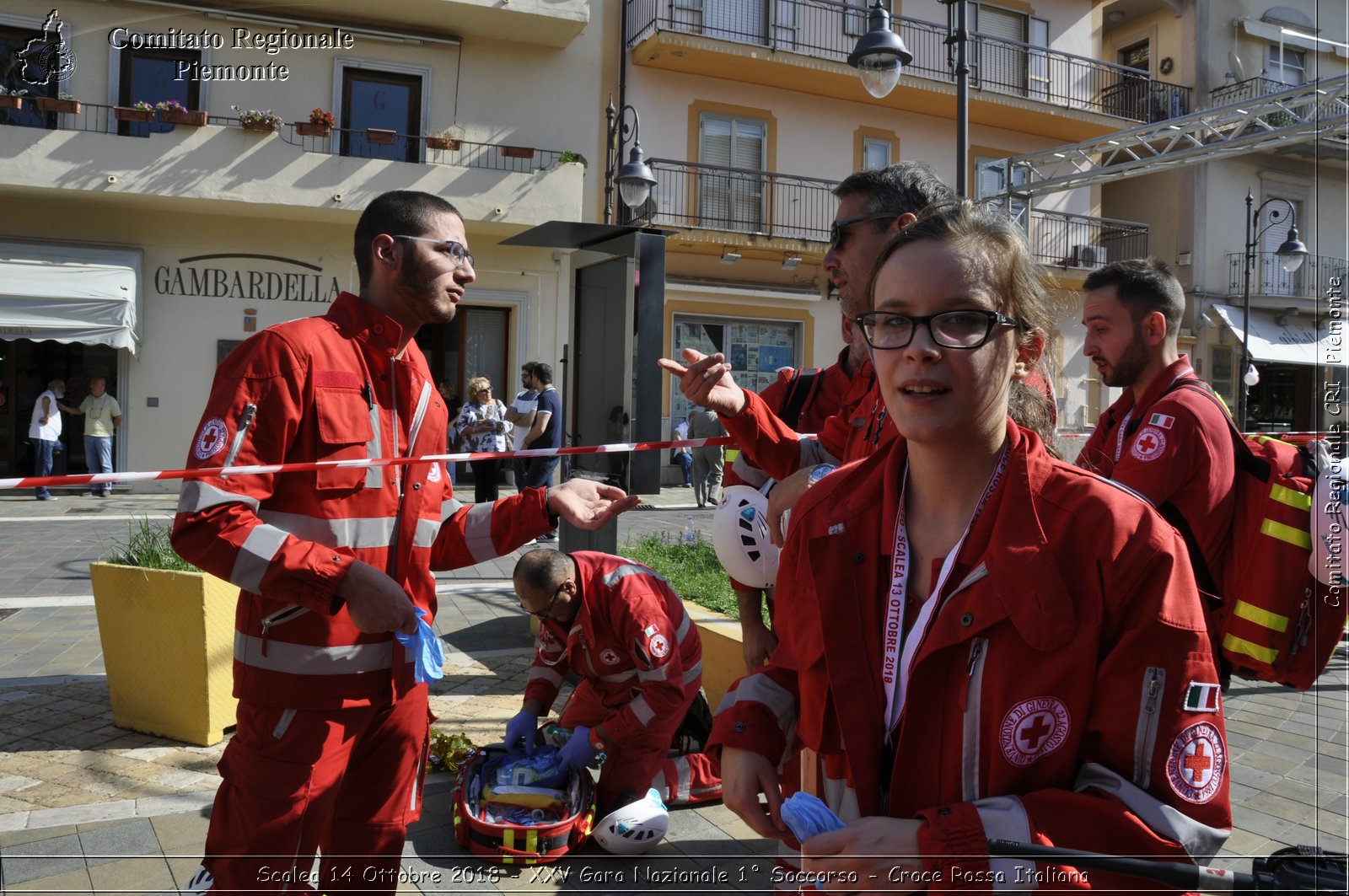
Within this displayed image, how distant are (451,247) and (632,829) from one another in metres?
2.41

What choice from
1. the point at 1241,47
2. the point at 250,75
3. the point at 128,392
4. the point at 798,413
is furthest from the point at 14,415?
the point at 1241,47

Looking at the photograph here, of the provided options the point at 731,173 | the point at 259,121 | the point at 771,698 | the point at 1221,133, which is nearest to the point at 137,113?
the point at 259,121

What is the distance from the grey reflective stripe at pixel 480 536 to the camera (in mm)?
3055

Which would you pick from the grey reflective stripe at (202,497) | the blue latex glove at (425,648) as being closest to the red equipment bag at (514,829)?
the blue latex glove at (425,648)

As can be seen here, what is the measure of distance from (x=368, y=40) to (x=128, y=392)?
771 cm

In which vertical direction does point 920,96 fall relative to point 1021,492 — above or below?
above

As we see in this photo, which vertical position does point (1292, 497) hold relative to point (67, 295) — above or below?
below

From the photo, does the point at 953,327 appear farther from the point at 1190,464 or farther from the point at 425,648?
the point at 1190,464

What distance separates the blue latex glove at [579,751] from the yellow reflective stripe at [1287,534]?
109 inches

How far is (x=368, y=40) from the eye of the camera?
60.5 feet

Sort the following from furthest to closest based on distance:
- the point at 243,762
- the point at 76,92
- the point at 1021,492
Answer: the point at 76,92 < the point at 243,762 < the point at 1021,492

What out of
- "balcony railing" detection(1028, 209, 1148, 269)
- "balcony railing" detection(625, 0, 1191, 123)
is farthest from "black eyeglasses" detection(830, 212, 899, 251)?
"balcony railing" detection(1028, 209, 1148, 269)

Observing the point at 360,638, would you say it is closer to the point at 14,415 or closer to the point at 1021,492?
the point at 1021,492

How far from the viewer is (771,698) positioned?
178 centimetres
